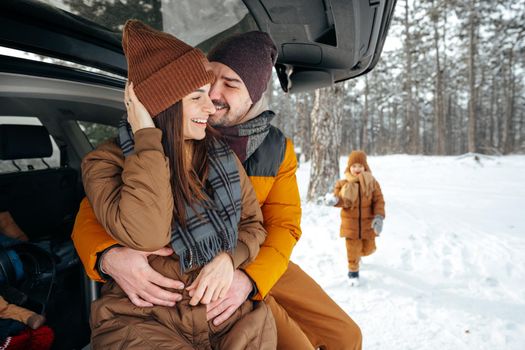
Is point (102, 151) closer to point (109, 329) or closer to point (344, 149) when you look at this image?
point (109, 329)

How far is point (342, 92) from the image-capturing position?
7.68 meters

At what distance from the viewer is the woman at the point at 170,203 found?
3.71 ft

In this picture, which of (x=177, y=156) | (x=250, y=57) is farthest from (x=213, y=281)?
(x=250, y=57)

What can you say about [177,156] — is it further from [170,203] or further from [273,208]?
[273,208]

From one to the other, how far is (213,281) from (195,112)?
0.67 meters

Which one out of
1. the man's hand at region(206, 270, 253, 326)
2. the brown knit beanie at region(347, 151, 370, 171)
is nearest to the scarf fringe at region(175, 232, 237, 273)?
the man's hand at region(206, 270, 253, 326)

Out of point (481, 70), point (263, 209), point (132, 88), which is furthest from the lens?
point (481, 70)

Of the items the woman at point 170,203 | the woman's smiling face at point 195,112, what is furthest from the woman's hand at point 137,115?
the woman's smiling face at point 195,112

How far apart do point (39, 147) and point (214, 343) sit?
1.80m

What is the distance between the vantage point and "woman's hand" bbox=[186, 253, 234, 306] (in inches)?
49.8

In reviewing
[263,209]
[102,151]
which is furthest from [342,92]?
[102,151]

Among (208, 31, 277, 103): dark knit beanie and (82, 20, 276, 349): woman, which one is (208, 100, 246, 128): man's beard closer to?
(208, 31, 277, 103): dark knit beanie

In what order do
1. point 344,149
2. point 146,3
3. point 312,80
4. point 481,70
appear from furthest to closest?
point 344,149 < point 481,70 < point 312,80 < point 146,3

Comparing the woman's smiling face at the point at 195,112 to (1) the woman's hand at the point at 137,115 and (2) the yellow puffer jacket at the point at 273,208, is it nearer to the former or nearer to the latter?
(1) the woman's hand at the point at 137,115
